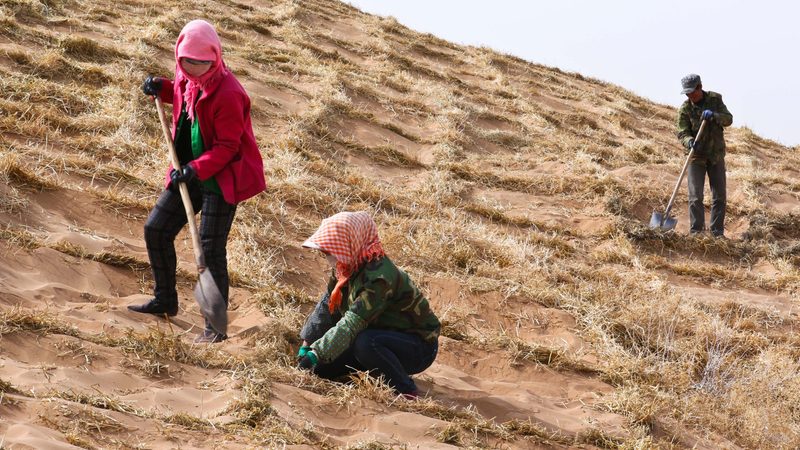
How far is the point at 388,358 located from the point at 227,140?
139 cm

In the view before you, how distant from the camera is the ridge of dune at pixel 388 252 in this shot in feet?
14.8

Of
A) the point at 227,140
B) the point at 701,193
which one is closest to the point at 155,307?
the point at 227,140

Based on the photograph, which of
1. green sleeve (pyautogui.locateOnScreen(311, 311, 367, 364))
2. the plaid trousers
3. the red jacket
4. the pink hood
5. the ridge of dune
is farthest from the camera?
the plaid trousers

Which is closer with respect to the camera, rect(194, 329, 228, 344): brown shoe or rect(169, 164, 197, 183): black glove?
rect(169, 164, 197, 183): black glove

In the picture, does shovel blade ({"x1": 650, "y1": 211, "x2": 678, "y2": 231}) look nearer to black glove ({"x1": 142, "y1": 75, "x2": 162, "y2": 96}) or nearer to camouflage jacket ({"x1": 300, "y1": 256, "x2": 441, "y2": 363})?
camouflage jacket ({"x1": 300, "y1": 256, "x2": 441, "y2": 363})

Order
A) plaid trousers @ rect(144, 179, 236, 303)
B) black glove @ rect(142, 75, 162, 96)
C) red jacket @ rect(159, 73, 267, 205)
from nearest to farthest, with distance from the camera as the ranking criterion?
red jacket @ rect(159, 73, 267, 205)
plaid trousers @ rect(144, 179, 236, 303)
black glove @ rect(142, 75, 162, 96)

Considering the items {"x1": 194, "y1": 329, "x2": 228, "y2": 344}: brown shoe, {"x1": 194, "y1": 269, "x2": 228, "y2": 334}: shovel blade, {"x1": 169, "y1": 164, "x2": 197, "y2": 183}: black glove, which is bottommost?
{"x1": 194, "y1": 329, "x2": 228, "y2": 344}: brown shoe

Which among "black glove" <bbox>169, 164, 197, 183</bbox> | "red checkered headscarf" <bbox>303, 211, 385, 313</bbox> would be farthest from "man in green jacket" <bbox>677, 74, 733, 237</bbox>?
"black glove" <bbox>169, 164, 197, 183</bbox>

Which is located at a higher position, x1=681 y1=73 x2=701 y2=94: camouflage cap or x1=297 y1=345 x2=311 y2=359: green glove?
x1=681 y1=73 x2=701 y2=94: camouflage cap

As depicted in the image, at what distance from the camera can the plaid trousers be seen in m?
5.08

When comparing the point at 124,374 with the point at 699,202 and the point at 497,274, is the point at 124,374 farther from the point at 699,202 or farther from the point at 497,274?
the point at 699,202

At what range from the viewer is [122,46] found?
10.5 m

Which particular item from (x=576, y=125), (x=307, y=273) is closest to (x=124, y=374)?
(x=307, y=273)

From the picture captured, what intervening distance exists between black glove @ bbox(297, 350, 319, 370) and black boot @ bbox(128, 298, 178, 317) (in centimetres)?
86
